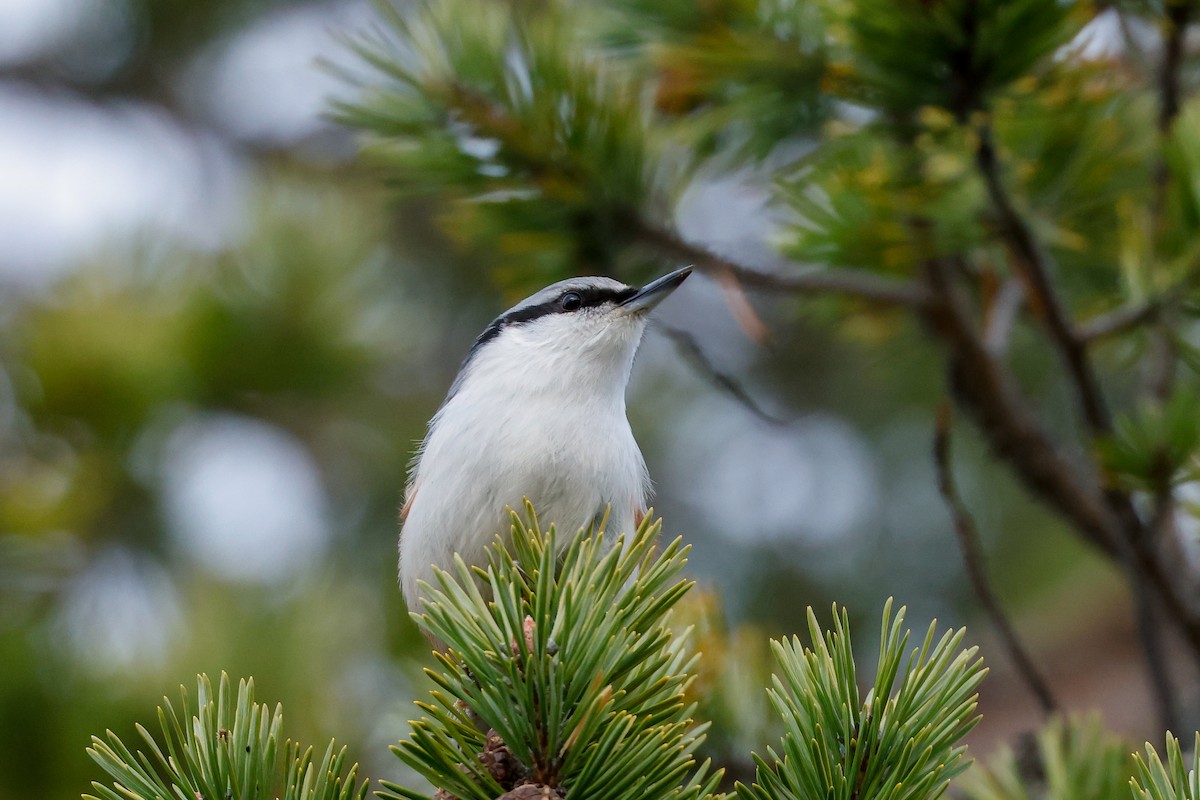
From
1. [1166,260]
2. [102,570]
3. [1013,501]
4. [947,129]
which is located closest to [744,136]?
[947,129]

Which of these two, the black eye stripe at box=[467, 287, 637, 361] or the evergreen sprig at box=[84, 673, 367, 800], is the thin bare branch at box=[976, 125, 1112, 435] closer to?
the black eye stripe at box=[467, 287, 637, 361]

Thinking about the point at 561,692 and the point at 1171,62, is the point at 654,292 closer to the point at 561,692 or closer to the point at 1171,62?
the point at 1171,62

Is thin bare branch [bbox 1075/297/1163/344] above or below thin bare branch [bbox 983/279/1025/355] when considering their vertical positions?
below

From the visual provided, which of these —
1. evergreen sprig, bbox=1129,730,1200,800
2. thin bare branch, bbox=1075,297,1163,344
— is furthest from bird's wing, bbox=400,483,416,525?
evergreen sprig, bbox=1129,730,1200,800

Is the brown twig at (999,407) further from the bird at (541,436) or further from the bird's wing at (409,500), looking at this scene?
the bird's wing at (409,500)

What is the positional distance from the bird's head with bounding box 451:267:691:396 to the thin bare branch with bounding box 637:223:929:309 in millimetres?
69

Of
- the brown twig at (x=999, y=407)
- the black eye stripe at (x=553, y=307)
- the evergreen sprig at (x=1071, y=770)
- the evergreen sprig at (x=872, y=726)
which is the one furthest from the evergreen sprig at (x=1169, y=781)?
the black eye stripe at (x=553, y=307)

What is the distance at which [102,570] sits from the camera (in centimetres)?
325

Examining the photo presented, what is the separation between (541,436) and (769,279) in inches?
21.2

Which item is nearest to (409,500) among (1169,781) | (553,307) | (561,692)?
(553,307)

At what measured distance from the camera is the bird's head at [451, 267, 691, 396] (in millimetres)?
2436

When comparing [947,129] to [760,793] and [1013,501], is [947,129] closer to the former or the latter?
[760,793]

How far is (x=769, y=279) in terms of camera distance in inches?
87.8

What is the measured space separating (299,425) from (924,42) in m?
3.05
